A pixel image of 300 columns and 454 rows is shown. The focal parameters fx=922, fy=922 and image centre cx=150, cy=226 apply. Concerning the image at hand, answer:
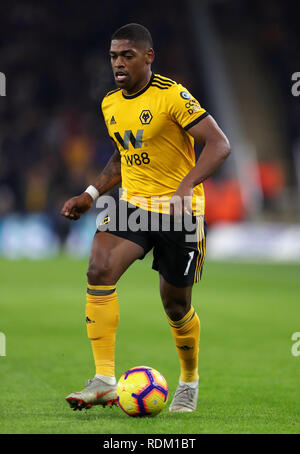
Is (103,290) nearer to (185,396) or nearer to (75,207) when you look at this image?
(75,207)

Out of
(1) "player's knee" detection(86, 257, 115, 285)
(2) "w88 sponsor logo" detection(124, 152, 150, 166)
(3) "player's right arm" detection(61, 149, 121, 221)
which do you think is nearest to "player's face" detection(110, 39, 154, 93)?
(2) "w88 sponsor logo" detection(124, 152, 150, 166)

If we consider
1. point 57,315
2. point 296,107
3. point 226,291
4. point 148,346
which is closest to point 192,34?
point 296,107

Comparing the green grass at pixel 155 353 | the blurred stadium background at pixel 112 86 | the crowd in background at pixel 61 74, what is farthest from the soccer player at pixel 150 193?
the crowd in background at pixel 61 74

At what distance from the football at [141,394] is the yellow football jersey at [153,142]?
1.05 metres

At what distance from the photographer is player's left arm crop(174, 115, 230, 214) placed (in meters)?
5.34

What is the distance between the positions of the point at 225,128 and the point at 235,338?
15541 millimetres

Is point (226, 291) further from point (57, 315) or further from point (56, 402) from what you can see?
point (56, 402)

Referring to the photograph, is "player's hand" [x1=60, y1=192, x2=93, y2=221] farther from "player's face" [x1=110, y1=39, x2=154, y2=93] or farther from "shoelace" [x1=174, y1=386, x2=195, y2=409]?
"shoelace" [x1=174, y1=386, x2=195, y2=409]

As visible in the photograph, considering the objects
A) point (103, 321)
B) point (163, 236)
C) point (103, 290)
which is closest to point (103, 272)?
point (103, 290)

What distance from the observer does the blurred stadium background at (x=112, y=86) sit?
906 inches

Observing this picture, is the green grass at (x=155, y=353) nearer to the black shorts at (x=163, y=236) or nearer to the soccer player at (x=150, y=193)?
the soccer player at (x=150, y=193)

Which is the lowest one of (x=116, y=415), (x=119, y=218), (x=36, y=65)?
(x=116, y=415)

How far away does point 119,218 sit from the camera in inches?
222

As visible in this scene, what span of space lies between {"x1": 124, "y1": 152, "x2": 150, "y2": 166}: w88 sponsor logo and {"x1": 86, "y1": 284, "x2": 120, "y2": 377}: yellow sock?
2.76ft
